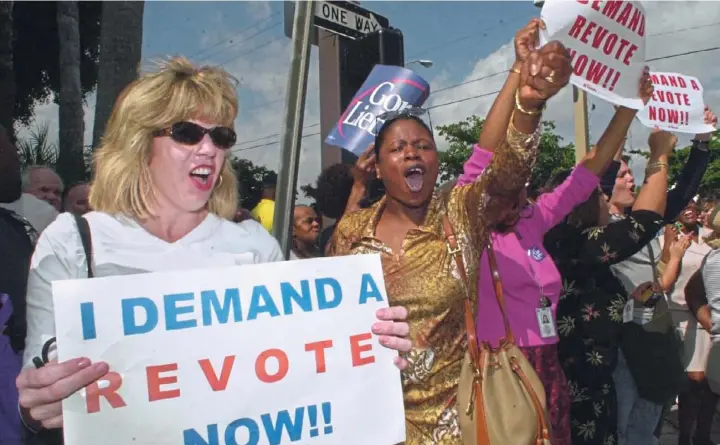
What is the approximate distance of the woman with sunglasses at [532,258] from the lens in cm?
237

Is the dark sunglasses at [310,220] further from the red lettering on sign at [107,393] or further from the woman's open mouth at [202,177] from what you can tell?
the red lettering on sign at [107,393]

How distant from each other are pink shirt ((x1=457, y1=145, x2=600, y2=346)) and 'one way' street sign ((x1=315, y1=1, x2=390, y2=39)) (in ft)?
5.63

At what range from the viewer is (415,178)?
2.21m

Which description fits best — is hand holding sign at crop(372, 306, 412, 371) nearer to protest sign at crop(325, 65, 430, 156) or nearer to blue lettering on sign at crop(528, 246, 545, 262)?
blue lettering on sign at crop(528, 246, 545, 262)

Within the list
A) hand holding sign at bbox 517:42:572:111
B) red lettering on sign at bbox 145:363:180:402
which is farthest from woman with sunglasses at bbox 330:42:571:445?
red lettering on sign at bbox 145:363:180:402

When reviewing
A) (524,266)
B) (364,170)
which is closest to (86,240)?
(524,266)

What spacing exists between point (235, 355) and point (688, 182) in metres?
2.93

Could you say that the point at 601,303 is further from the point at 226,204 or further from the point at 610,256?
the point at 226,204

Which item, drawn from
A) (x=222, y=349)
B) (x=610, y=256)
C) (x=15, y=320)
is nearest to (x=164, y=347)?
(x=222, y=349)

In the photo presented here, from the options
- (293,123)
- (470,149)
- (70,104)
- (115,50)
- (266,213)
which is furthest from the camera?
(470,149)

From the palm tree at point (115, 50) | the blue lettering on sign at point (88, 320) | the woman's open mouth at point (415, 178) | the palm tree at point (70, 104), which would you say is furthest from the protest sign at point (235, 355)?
the palm tree at point (70, 104)

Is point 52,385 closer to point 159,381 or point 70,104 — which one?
point 159,381

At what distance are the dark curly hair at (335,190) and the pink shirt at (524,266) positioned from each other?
1.46 meters

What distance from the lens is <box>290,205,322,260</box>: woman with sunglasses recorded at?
4.72 metres
